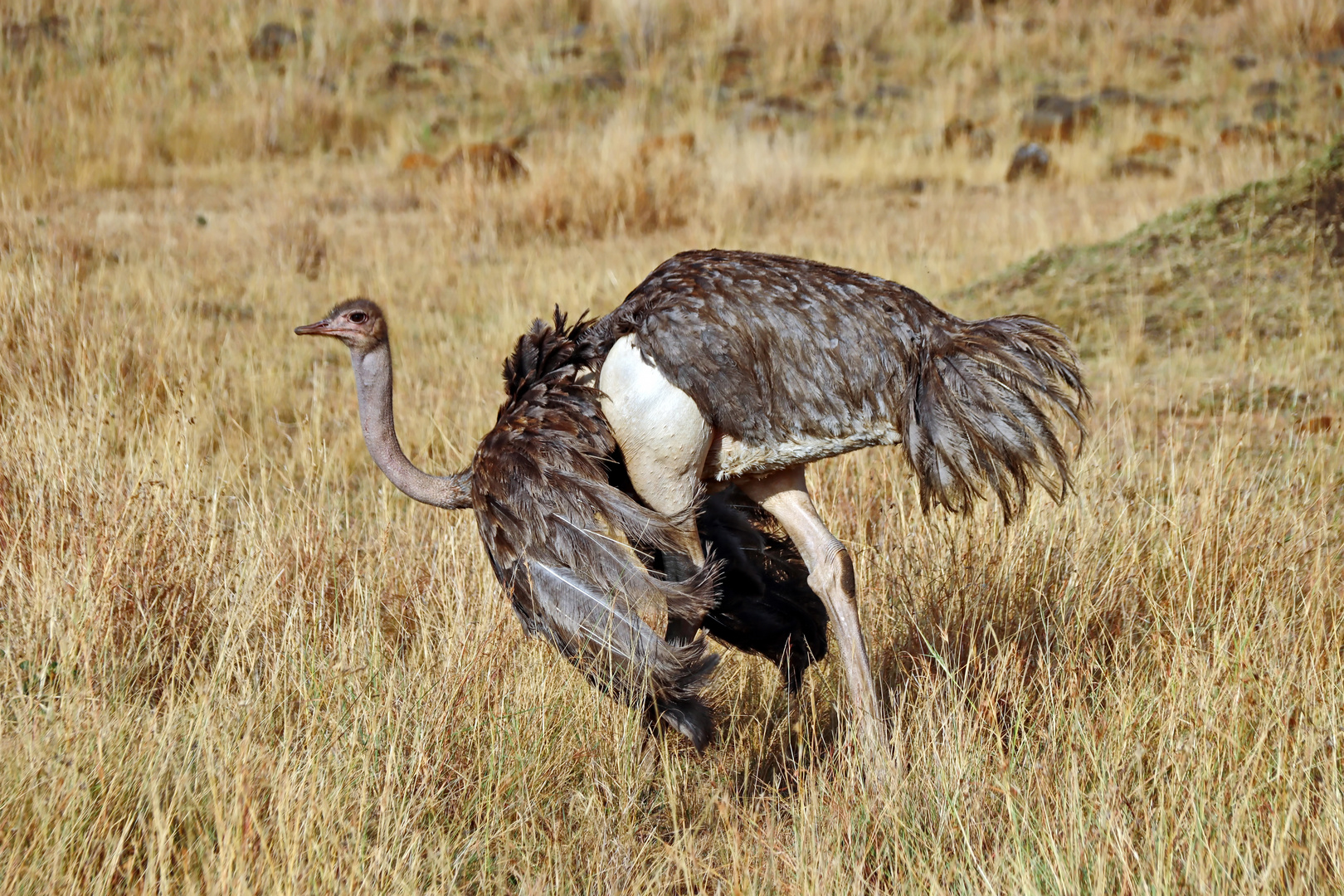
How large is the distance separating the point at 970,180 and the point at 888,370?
8.36m

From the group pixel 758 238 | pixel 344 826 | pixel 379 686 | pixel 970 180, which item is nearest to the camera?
pixel 344 826

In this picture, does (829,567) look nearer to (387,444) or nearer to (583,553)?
(583,553)

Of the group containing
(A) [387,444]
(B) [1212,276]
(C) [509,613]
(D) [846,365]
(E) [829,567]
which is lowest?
(C) [509,613]

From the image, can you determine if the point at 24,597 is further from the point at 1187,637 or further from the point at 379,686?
the point at 1187,637

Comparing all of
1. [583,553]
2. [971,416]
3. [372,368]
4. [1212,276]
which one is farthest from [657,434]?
[1212,276]

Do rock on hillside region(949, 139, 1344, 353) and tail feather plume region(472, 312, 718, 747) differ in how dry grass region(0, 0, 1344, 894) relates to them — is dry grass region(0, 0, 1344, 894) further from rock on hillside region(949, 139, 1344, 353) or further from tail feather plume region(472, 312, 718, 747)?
tail feather plume region(472, 312, 718, 747)

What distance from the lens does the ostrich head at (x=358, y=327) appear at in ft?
11.2

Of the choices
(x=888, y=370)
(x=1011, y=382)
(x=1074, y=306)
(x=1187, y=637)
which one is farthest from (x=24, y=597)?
(x=1074, y=306)

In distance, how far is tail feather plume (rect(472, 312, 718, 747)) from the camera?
2.94 m

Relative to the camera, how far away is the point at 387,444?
3.37m

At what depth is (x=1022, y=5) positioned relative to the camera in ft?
55.9

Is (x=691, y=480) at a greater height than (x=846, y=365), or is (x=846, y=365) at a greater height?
(x=846, y=365)

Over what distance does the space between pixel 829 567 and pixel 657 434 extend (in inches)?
19.4

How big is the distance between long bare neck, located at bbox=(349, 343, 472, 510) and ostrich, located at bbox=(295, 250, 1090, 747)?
0.04 m
